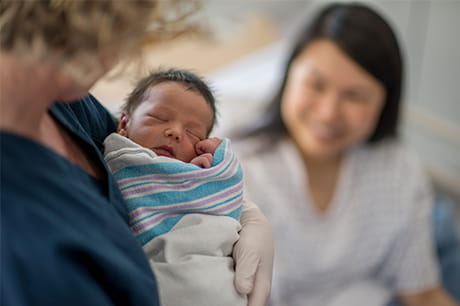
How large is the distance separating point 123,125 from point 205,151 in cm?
7

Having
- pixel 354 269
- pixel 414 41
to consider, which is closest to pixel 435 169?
pixel 414 41

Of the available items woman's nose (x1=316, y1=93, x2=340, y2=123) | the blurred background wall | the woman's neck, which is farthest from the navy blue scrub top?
the blurred background wall

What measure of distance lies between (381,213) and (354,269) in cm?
16

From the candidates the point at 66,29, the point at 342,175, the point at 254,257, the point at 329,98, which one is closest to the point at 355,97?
the point at 329,98

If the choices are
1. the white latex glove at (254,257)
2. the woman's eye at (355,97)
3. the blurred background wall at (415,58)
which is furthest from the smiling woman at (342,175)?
the white latex glove at (254,257)

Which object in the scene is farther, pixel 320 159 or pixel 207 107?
pixel 320 159

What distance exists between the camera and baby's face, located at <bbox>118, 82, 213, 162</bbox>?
15.3 inches

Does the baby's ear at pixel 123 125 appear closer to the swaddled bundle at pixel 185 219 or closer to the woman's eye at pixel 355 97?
the swaddled bundle at pixel 185 219

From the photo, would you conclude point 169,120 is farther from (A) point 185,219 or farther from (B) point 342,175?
(B) point 342,175

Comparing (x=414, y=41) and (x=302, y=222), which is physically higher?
Result: (x=414, y=41)

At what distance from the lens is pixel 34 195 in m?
0.32

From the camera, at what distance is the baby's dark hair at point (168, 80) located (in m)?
0.40

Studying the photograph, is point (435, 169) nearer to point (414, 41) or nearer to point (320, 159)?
point (414, 41)

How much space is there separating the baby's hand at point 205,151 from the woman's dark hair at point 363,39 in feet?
2.96
